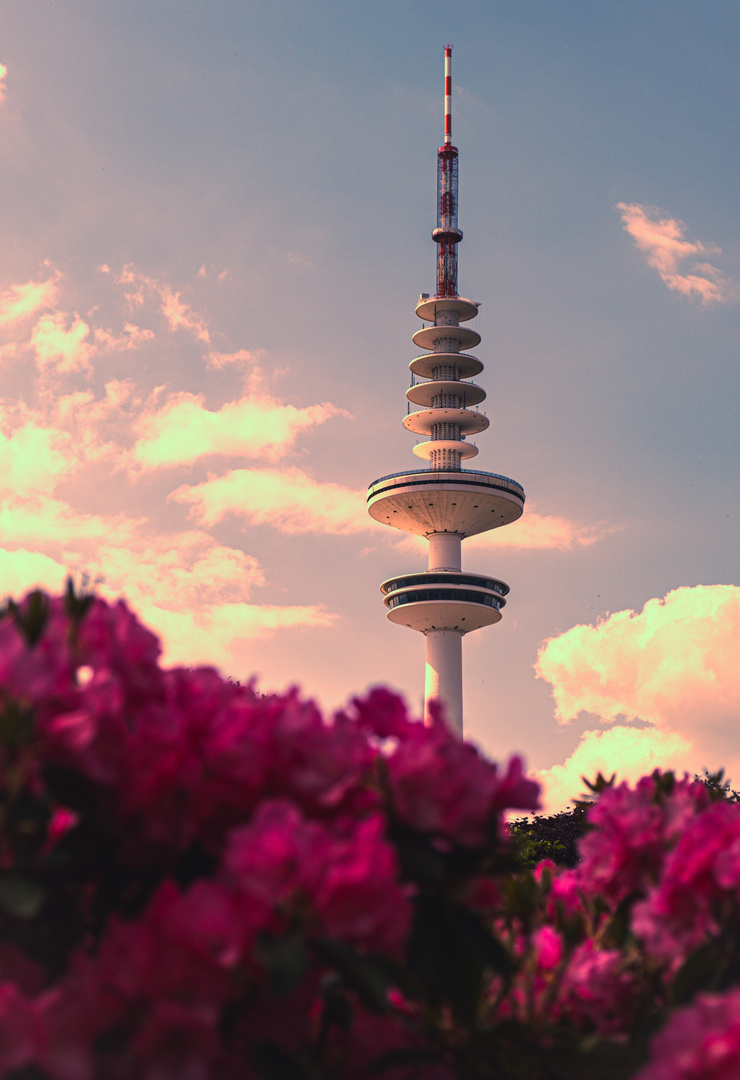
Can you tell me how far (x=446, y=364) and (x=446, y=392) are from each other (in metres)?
2.16

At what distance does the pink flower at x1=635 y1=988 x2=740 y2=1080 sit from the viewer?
7.48ft

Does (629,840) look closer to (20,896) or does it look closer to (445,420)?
(20,896)

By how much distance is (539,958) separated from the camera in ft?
13.9

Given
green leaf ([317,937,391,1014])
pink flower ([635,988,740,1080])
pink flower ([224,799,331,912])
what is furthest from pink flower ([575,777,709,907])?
pink flower ([224,799,331,912])

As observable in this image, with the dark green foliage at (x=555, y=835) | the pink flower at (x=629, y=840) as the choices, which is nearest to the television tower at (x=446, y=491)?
the dark green foliage at (x=555, y=835)

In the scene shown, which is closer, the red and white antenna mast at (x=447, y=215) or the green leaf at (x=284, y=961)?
the green leaf at (x=284, y=961)

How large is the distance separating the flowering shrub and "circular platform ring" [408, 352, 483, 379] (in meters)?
71.7

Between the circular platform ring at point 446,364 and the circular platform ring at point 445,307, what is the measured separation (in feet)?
10.4

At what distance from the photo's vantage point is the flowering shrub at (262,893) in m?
2.48

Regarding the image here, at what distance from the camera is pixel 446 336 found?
245 feet

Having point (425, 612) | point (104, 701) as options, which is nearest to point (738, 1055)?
point (104, 701)

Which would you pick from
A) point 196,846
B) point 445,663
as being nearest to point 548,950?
point 196,846

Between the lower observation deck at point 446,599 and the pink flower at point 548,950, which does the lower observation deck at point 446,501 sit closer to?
the lower observation deck at point 446,599

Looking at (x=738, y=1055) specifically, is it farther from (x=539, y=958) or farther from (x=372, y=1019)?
(x=539, y=958)
